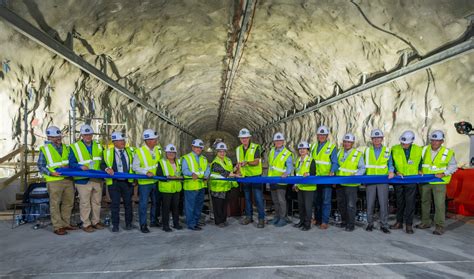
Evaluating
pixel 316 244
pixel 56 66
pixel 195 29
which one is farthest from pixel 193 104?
pixel 316 244

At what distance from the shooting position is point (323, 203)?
668 cm

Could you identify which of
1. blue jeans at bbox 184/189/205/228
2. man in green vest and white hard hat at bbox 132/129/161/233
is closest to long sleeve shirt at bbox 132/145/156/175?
man in green vest and white hard hat at bbox 132/129/161/233

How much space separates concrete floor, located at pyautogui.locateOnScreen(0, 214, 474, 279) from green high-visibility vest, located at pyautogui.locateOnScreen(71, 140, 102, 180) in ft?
3.82

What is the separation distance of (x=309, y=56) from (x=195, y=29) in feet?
10.8

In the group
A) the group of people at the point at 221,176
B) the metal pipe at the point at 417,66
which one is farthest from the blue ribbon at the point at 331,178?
the metal pipe at the point at 417,66

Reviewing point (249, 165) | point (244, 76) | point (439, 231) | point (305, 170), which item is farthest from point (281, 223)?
point (244, 76)

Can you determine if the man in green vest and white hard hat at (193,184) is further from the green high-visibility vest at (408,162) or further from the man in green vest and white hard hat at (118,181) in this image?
the green high-visibility vest at (408,162)

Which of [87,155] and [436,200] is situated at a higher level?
[87,155]

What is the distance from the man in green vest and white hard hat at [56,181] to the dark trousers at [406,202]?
5.66 meters

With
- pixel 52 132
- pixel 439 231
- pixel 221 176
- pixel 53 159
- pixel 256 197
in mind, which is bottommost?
pixel 439 231

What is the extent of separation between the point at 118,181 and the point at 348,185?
394cm

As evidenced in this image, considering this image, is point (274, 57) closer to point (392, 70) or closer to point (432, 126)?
point (392, 70)

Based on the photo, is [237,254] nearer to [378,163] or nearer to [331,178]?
[331,178]

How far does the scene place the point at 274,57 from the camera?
1112cm
